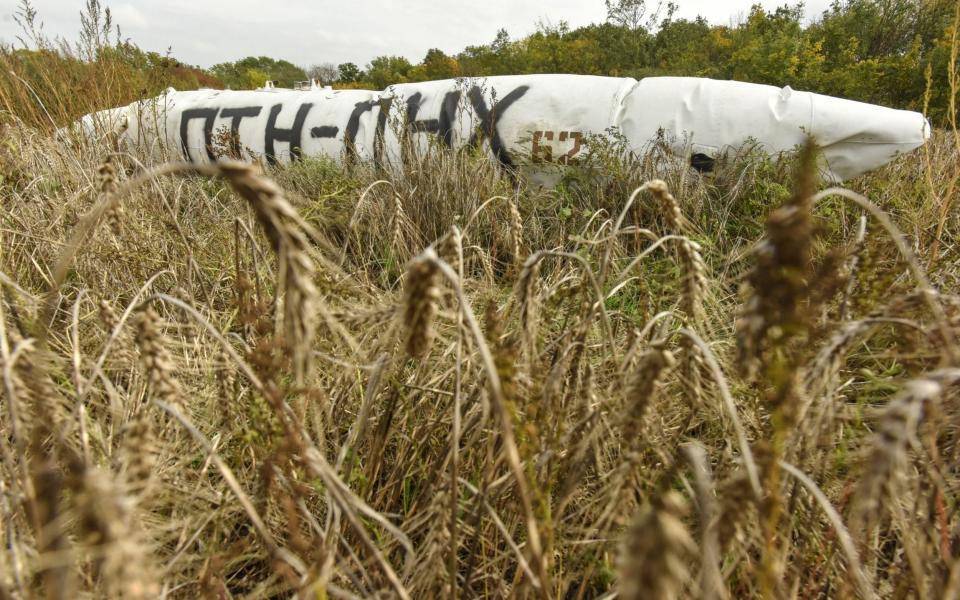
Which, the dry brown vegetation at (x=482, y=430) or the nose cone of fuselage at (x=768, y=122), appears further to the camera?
the nose cone of fuselage at (x=768, y=122)

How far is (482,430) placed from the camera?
100 cm

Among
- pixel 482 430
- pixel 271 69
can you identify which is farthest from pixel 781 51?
pixel 271 69

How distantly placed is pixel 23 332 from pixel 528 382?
1.10m

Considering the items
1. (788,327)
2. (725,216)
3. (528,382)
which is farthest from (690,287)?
(725,216)

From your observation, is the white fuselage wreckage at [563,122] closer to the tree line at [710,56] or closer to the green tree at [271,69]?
the tree line at [710,56]

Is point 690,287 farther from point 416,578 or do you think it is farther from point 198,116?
point 198,116

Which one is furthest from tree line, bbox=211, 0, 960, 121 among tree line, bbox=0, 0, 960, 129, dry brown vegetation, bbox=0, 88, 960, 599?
dry brown vegetation, bbox=0, 88, 960, 599

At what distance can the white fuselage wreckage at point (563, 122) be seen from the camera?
3.27 m

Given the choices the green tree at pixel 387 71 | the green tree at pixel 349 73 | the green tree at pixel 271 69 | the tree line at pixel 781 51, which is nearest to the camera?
the tree line at pixel 781 51

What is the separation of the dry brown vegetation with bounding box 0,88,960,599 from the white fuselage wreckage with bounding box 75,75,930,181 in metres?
1.38

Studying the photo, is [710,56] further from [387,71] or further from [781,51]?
[387,71]

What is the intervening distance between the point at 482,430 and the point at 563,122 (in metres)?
3.39

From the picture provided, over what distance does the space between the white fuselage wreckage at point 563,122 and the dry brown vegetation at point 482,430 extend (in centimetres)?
138

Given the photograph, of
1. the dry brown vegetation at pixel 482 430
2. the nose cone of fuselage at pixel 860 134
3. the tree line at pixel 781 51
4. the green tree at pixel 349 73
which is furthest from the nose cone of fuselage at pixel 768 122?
the green tree at pixel 349 73
